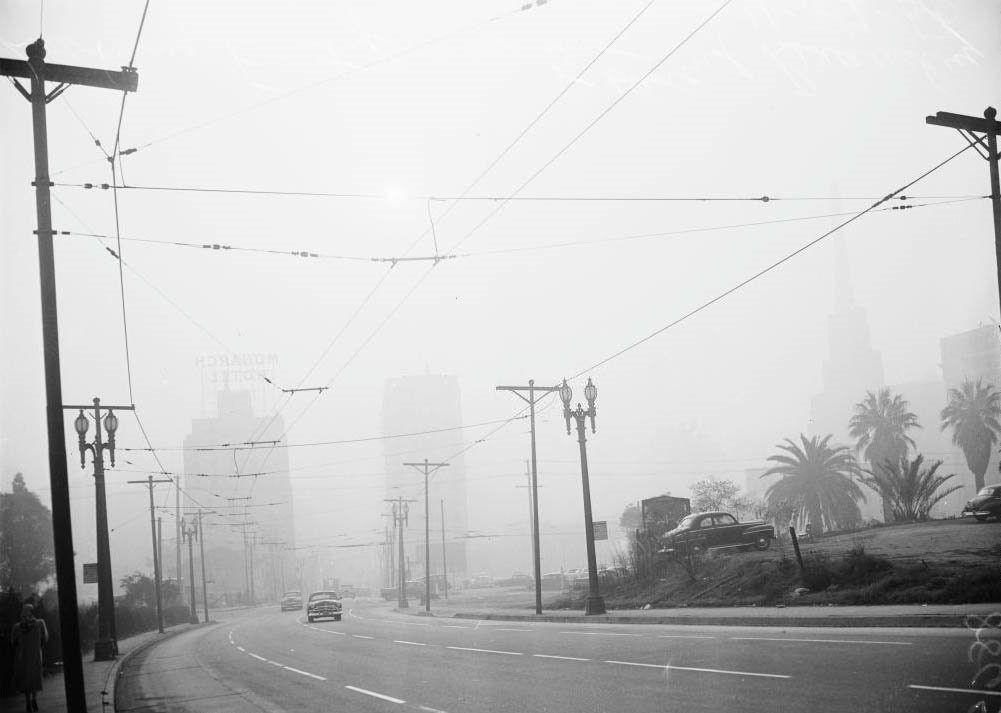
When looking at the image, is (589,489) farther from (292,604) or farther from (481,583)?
(481,583)

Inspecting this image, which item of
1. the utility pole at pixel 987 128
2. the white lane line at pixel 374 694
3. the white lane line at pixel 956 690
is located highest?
the utility pole at pixel 987 128

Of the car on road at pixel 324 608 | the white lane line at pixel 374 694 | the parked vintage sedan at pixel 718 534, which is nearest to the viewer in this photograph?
the white lane line at pixel 374 694

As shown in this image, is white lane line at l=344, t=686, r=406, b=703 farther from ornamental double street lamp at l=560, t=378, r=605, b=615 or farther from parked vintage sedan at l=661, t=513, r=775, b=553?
parked vintage sedan at l=661, t=513, r=775, b=553

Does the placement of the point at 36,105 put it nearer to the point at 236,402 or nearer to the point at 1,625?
the point at 1,625

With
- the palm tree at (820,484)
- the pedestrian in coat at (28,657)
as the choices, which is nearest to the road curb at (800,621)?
the pedestrian in coat at (28,657)

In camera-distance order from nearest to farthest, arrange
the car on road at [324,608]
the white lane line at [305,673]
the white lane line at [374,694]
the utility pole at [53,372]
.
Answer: the utility pole at [53,372]
the white lane line at [374,694]
the white lane line at [305,673]
the car on road at [324,608]

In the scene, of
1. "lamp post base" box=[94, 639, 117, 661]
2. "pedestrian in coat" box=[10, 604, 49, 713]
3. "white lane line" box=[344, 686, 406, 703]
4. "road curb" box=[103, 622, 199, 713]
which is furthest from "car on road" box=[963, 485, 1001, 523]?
"lamp post base" box=[94, 639, 117, 661]

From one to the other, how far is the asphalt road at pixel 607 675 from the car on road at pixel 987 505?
16266mm

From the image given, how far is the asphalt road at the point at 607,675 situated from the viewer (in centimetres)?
1091

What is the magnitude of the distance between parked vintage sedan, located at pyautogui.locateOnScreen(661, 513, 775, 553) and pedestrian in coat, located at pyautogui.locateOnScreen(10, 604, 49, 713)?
82.0 ft

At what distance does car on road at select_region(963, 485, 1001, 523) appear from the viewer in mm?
32531

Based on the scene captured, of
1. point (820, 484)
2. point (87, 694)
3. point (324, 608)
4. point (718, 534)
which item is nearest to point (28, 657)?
point (87, 694)

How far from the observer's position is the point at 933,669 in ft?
37.2

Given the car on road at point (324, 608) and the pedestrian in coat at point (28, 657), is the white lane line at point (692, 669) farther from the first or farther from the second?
the car on road at point (324, 608)
